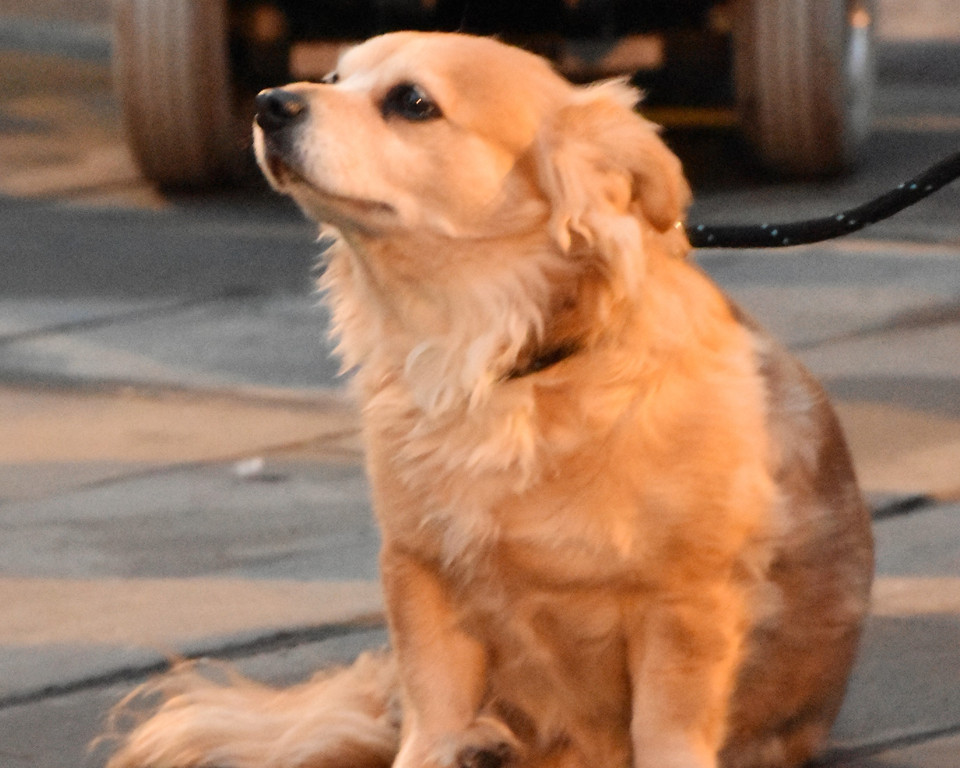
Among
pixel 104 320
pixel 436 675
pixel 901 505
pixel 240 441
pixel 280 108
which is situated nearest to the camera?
pixel 280 108

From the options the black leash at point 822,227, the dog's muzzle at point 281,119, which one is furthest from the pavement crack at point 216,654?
the dog's muzzle at point 281,119

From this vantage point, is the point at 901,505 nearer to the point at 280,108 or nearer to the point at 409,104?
the point at 409,104

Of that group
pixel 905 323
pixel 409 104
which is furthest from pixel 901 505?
pixel 409 104

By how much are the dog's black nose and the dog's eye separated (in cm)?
15

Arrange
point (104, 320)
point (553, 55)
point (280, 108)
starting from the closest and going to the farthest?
point (280, 108) → point (104, 320) → point (553, 55)

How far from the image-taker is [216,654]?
131 inches

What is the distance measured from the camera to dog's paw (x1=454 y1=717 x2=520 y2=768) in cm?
271

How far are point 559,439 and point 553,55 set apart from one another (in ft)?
17.9

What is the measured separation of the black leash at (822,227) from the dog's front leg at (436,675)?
89cm

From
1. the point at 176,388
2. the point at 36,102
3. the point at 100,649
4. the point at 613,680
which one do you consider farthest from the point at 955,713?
the point at 36,102

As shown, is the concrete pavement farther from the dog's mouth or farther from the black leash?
the dog's mouth

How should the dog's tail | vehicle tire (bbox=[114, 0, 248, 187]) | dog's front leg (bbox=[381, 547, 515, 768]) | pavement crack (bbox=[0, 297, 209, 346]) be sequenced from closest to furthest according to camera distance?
1. dog's front leg (bbox=[381, 547, 515, 768])
2. the dog's tail
3. pavement crack (bbox=[0, 297, 209, 346])
4. vehicle tire (bbox=[114, 0, 248, 187])

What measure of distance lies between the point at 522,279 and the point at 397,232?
0.68ft

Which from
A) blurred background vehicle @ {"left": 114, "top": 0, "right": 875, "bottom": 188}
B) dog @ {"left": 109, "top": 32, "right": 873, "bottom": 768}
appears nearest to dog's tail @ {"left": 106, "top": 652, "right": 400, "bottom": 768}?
dog @ {"left": 109, "top": 32, "right": 873, "bottom": 768}
